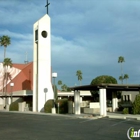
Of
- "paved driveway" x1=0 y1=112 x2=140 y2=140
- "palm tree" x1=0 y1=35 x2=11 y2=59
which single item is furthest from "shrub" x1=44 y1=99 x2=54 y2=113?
"palm tree" x1=0 y1=35 x2=11 y2=59

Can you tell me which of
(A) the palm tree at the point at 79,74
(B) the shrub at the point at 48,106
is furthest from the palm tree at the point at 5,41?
(A) the palm tree at the point at 79,74

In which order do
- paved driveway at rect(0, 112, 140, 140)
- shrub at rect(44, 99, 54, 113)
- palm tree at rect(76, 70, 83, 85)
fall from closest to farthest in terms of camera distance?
1. paved driveway at rect(0, 112, 140, 140)
2. shrub at rect(44, 99, 54, 113)
3. palm tree at rect(76, 70, 83, 85)

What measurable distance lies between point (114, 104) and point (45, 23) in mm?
15356

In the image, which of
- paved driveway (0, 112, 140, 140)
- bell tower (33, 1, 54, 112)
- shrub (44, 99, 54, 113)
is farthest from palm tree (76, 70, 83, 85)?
paved driveway (0, 112, 140, 140)

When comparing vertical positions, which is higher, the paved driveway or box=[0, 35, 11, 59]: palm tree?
box=[0, 35, 11, 59]: palm tree

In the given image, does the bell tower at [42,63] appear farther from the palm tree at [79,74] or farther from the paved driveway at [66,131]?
the palm tree at [79,74]

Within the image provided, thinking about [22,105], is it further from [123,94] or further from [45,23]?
[123,94]

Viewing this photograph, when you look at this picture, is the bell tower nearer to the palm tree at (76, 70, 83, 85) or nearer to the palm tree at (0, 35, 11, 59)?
the palm tree at (0, 35, 11, 59)

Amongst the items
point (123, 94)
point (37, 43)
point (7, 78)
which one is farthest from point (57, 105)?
point (7, 78)

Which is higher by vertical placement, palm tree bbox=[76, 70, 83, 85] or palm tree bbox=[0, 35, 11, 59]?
palm tree bbox=[0, 35, 11, 59]

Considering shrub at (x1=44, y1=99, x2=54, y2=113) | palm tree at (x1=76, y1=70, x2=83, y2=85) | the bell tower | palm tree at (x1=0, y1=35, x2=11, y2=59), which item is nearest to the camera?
shrub at (x1=44, y1=99, x2=54, y2=113)

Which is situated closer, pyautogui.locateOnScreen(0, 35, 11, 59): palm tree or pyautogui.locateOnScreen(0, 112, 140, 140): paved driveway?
pyautogui.locateOnScreen(0, 112, 140, 140): paved driveway

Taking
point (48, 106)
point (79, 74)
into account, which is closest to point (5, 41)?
point (48, 106)

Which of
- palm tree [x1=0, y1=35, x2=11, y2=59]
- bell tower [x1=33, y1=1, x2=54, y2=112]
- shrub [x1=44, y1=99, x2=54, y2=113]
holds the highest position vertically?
palm tree [x1=0, y1=35, x2=11, y2=59]
